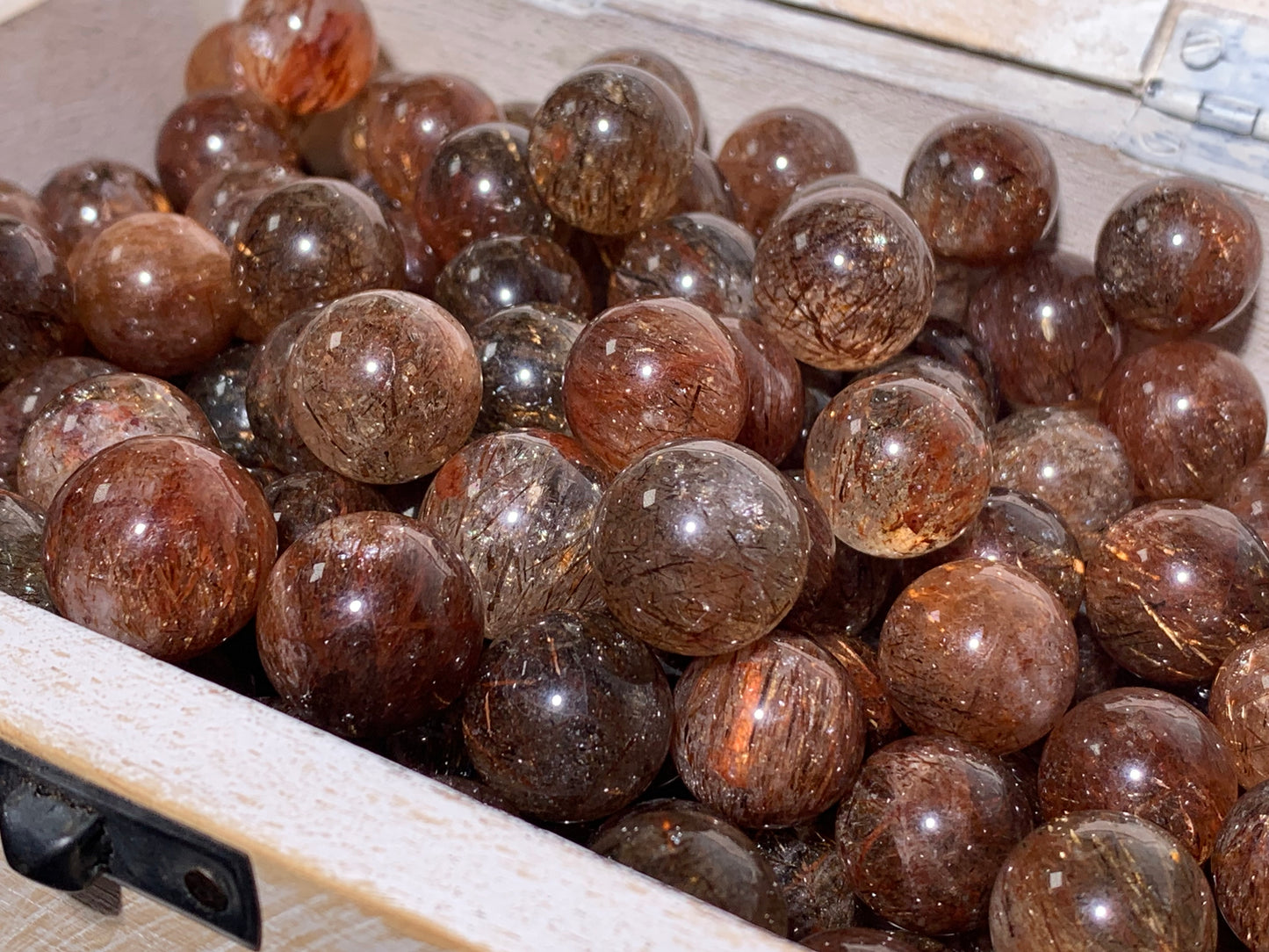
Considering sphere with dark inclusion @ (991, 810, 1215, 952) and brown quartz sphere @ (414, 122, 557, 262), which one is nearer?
sphere with dark inclusion @ (991, 810, 1215, 952)

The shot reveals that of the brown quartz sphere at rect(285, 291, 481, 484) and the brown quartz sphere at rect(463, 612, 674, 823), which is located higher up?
the brown quartz sphere at rect(285, 291, 481, 484)

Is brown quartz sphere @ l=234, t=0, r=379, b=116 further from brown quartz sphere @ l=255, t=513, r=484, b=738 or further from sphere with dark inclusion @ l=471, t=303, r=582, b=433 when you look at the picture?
brown quartz sphere @ l=255, t=513, r=484, b=738

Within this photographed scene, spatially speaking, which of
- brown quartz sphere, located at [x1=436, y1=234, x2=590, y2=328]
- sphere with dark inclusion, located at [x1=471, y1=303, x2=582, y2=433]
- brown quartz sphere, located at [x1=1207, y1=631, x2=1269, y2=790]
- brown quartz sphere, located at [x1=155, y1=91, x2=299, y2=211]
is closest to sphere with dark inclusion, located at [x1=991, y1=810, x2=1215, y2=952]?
brown quartz sphere, located at [x1=1207, y1=631, x2=1269, y2=790]

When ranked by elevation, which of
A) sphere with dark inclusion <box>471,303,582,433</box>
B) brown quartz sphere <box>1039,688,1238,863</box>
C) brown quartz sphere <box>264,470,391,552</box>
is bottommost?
brown quartz sphere <box>264,470,391,552</box>

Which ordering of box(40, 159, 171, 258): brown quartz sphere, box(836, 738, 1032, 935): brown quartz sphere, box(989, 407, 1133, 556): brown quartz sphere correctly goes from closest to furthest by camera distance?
1. box(836, 738, 1032, 935): brown quartz sphere
2. box(989, 407, 1133, 556): brown quartz sphere
3. box(40, 159, 171, 258): brown quartz sphere

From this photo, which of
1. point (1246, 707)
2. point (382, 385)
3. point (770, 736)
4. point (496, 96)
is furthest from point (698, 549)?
point (496, 96)

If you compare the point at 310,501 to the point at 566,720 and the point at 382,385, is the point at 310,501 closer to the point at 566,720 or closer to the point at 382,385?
the point at 382,385
